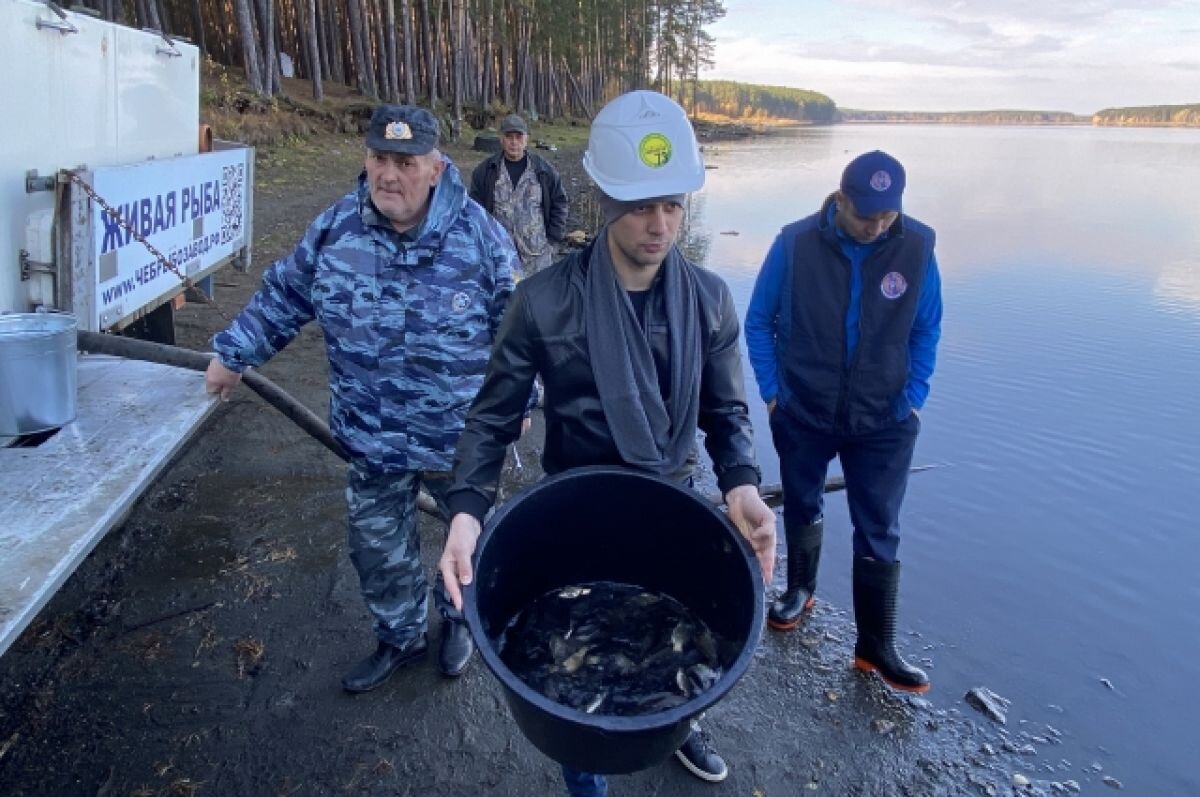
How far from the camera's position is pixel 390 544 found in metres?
3.24

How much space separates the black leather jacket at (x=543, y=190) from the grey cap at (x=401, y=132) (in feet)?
15.5

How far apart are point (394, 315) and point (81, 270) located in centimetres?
178

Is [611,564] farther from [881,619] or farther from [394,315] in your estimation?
[881,619]

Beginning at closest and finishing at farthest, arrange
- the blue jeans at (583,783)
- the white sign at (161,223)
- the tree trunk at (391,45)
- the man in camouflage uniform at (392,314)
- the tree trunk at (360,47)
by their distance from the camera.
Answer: the blue jeans at (583,783) < the man in camouflage uniform at (392,314) < the white sign at (161,223) < the tree trunk at (360,47) < the tree trunk at (391,45)

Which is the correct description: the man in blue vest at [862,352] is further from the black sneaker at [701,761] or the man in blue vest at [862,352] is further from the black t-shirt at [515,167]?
the black t-shirt at [515,167]

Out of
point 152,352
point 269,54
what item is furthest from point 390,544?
point 269,54

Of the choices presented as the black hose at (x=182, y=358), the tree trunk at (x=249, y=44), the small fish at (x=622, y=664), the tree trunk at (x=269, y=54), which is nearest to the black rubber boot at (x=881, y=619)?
the black hose at (x=182, y=358)

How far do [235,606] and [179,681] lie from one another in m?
0.54

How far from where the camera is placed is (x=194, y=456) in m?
5.25

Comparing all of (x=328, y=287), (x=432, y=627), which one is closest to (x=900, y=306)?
(x=328, y=287)

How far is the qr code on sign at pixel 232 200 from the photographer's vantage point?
6043 millimetres

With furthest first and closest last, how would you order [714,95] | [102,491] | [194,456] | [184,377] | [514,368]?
[714,95] → [194,456] → [184,377] → [102,491] → [514,368]

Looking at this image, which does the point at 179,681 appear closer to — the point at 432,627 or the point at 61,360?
the point at 432,627

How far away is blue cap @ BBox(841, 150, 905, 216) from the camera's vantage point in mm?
3221
